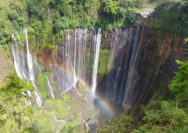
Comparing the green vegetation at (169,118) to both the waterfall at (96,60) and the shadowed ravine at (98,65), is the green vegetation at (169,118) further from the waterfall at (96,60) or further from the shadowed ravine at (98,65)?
the waterfall at (96,60)

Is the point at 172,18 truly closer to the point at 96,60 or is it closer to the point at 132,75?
the point at 132,75

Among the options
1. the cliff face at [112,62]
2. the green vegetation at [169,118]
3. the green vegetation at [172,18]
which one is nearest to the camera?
the green vegetation at [169,118]

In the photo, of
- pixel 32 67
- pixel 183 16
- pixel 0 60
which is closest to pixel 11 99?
pixel 0 60

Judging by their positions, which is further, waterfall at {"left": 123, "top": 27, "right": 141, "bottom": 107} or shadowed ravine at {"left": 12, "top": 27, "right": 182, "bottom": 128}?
waterfall at {"left": 123, "top": 27, "right": 141, "bottom": 107}

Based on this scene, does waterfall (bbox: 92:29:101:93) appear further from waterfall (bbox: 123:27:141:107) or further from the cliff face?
waterfall (bbox: 123:27:141:107)

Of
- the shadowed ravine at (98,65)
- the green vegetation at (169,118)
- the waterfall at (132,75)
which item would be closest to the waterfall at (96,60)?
the shadowed ravine at (98,65)

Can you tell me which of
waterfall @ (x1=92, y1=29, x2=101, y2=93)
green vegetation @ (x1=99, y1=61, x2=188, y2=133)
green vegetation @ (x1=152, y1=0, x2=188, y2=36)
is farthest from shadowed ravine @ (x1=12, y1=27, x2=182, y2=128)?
green vegetation @ (x1=99, y1=61, x2=188, y2=133)

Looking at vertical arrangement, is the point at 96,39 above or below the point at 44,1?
below

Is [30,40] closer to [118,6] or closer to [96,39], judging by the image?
[96,39]
